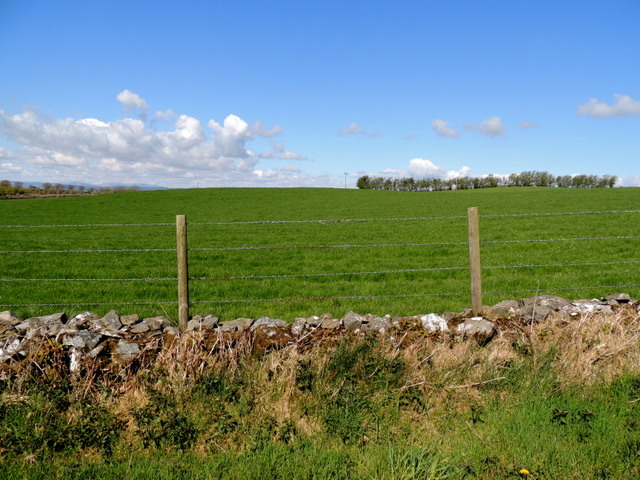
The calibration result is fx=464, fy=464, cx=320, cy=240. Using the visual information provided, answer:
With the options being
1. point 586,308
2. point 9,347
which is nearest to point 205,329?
point 9,347

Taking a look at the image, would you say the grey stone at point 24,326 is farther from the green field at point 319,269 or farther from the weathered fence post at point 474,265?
the weathered fence post at point 474,265

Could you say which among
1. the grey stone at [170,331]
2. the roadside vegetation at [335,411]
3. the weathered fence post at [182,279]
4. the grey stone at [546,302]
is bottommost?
the roadside vegetation at [335,411]

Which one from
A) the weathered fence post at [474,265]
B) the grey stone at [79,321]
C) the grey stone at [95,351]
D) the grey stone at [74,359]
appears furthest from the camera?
the weathered fence post at [474,265]

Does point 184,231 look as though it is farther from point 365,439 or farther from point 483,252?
point 483,252

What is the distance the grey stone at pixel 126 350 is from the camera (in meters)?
4.38

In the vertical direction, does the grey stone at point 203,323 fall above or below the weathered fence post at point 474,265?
below

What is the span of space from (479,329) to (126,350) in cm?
360

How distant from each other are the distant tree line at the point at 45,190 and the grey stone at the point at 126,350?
61546mm

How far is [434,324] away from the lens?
5156 millimetres

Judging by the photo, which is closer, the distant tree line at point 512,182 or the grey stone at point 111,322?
the grey stone at point 111,322

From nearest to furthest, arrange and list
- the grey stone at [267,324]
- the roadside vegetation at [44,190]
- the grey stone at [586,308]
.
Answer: the grey stone at [267,324] → the grey stone at [586,308] → the roadside vegetation at [44,190]

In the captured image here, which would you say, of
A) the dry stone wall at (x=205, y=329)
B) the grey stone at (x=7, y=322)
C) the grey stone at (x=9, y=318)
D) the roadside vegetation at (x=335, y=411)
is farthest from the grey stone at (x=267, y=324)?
the grey stone at (x=9, y=318)

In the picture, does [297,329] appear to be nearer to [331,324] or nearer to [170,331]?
[331,324]

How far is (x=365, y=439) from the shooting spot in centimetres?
335
